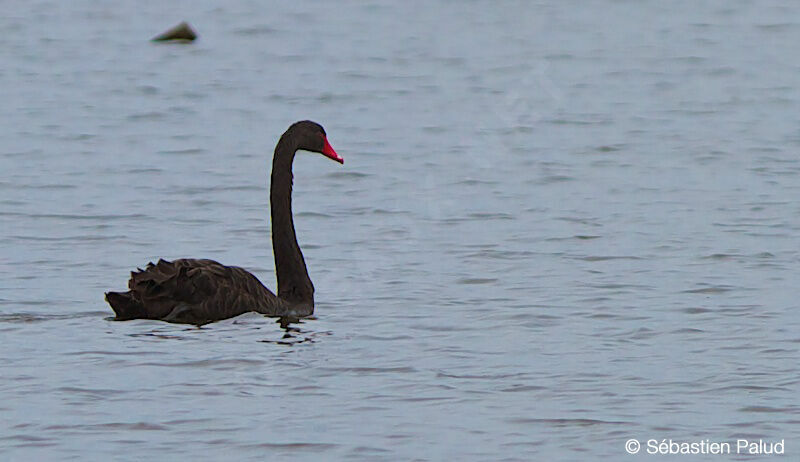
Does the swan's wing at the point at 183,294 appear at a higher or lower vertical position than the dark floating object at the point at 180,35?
lower

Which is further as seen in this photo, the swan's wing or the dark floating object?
the dark floating object

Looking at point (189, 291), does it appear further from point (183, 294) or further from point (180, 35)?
point (180, 35)

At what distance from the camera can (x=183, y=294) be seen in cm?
1043

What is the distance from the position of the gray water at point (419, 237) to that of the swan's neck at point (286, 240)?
0.24m

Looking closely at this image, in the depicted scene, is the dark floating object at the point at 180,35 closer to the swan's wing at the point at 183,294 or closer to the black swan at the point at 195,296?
the black swan at the point at 195,296

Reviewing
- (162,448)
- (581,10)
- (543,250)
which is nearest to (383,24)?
(581,10)

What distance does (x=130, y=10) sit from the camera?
3225 cm

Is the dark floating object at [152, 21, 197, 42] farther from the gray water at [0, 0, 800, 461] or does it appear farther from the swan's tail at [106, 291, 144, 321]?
the swan's tail at [106, 291, 144, 321]

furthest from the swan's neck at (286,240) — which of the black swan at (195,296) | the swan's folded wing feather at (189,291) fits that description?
the swan's folded wing feather at (189,291)

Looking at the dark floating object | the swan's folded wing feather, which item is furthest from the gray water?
the dark floating object

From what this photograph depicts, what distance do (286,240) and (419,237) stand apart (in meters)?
2.68

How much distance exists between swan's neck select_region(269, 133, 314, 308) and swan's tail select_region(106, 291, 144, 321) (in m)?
1.04

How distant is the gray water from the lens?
8438 millimetres

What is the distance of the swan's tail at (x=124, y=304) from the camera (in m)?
10.4
